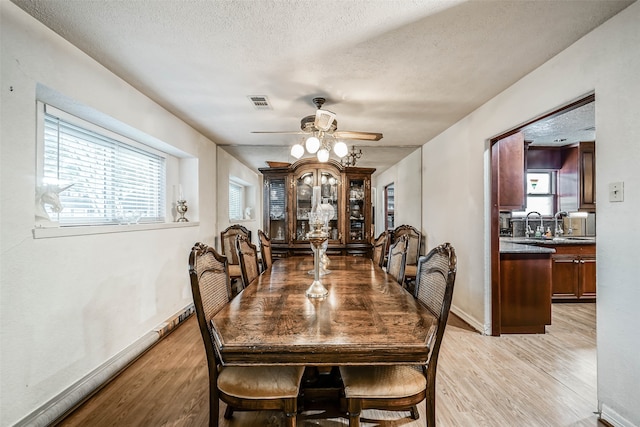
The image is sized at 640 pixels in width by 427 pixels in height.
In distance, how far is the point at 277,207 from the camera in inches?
177

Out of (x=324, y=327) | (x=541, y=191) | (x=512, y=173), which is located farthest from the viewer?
(x=541, y=191)

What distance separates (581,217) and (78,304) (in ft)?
20.3

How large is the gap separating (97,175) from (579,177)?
5.98 metres

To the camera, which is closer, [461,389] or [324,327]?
[324,327]

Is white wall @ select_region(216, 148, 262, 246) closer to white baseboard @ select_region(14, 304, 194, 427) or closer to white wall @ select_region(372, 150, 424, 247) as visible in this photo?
white baseboard @ select_region(14, 304, 194, 427)

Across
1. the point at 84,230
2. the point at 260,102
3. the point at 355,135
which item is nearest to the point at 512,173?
the point at 355,135

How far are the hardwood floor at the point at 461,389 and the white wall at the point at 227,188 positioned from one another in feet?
6.96

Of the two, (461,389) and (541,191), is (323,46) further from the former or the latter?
(541,191)

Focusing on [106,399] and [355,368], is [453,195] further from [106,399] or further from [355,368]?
[106,399]

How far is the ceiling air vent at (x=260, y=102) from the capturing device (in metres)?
2.70

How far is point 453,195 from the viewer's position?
3.58 meters

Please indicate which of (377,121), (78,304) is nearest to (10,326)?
(78,304)

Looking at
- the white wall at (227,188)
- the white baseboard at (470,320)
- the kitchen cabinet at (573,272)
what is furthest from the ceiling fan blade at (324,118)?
the kitchen cabinet at (573,272)

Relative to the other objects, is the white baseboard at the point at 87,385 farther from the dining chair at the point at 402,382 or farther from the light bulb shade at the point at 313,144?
the light bulb shade at the point at 313,144
